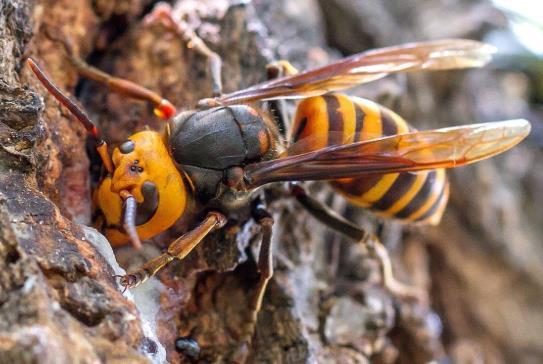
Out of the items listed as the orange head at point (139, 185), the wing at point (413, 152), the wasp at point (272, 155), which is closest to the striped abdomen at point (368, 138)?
the wasp at point (272, 155)

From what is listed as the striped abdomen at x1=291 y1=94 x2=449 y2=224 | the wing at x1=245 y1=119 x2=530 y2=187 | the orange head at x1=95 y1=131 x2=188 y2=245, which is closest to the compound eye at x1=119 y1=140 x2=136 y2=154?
the orange head at x1=95 y1=131 x2=188 y2=245

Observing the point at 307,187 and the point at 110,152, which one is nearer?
the point at 110,152

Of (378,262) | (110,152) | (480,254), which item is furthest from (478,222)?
(110,152)

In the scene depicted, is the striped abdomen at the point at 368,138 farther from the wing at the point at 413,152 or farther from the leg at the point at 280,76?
the wing at the point at 413,152

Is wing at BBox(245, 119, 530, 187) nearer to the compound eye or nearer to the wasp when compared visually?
the wasp

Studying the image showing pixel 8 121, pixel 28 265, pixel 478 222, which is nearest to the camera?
pixel 28 265

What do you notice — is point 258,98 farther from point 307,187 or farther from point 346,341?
point 346,341

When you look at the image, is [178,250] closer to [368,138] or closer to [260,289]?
[260,289]
